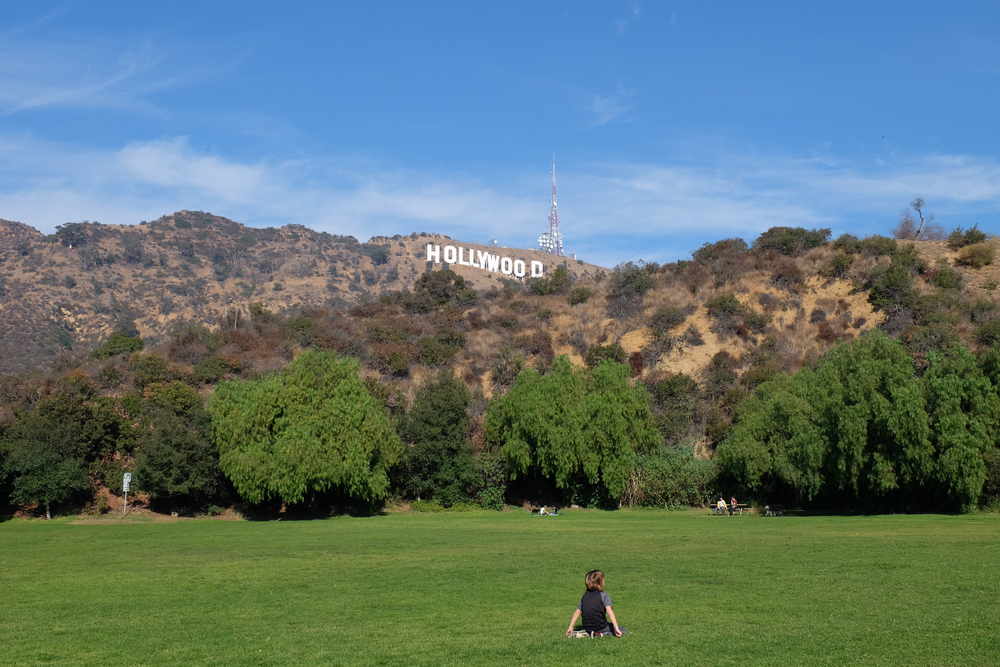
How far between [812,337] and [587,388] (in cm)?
2804

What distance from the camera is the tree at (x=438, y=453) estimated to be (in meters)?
53.6

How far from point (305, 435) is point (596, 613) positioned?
115 feet

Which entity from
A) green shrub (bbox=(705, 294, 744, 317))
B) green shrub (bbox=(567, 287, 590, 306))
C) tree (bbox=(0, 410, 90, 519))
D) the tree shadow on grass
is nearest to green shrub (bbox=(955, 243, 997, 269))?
green shrub (bbox=(705, 294, 744, 317))

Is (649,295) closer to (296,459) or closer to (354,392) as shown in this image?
(354,392)

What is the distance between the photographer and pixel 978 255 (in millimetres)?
76750

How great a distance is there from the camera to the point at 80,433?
2013 inches

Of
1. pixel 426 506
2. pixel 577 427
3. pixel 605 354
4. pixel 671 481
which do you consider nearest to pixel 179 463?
pixel 426 506

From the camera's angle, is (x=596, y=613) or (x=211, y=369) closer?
(x=596, y=613)

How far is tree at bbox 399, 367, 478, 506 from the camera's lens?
53625 mm

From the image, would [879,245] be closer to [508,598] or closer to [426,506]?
[426,506]

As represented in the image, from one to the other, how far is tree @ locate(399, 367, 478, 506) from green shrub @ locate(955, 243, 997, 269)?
52825 millimetres

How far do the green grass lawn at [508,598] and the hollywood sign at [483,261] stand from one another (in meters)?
139

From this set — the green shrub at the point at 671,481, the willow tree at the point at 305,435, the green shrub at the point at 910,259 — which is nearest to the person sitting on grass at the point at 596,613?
the willow tree at the point at 305,435

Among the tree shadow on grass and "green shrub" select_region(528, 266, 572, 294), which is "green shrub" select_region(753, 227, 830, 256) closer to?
"green shrub" select_region(528, 266, 572, 294)
